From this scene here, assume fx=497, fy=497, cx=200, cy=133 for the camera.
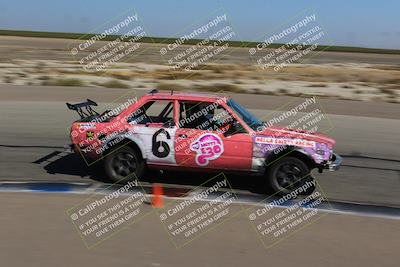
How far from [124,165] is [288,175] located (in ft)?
9.34

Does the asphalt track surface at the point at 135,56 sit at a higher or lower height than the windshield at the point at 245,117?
higher

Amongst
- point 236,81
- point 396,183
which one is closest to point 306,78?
point 236,81

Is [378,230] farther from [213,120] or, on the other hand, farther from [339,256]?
[213,120]

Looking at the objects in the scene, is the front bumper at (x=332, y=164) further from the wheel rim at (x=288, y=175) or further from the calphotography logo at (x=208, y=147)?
the calphotography logo at (x=208, y=147)

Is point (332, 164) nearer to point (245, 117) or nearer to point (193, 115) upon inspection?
point (245, 117)

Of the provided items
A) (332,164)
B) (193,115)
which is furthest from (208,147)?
(332,164)

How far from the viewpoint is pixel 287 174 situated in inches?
327

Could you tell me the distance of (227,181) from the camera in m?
9.03

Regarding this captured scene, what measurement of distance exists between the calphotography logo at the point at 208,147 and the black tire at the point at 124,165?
1.02 m

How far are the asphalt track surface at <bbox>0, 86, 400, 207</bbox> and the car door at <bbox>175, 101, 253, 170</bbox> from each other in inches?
24.4

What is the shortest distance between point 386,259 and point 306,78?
32.1 m

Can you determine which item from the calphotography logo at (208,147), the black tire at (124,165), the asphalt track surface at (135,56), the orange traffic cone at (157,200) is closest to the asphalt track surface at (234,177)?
the black tire at (124,165)

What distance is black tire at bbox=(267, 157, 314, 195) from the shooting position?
823cm

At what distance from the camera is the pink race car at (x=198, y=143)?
825 cm
